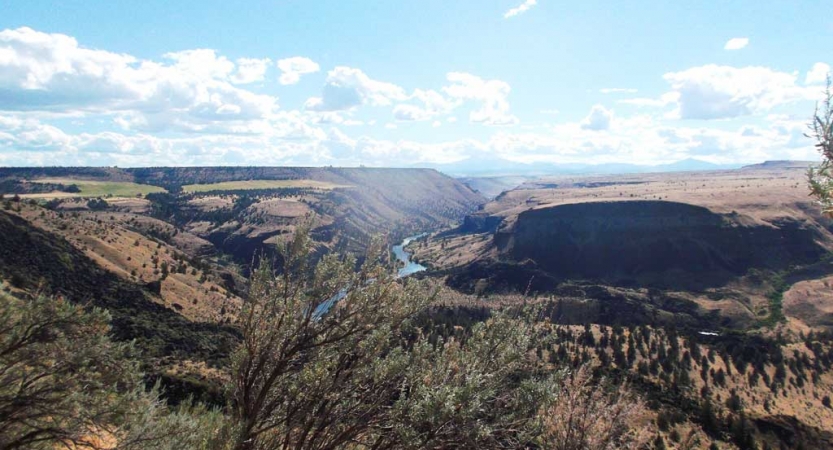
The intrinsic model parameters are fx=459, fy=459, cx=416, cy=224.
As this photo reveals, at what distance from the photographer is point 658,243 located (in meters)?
162

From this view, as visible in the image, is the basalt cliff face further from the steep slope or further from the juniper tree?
the juniper tree

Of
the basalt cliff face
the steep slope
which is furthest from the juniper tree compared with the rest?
the basalt cliff face

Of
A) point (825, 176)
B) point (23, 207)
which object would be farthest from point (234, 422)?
point (23, 207)

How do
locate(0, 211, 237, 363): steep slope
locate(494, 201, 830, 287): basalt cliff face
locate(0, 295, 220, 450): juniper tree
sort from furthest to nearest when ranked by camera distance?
locate(494, 201, 830, 287): basalt cliff face < locate(0, 211, 237, 363): steep slope < locate(0, 295, 220, 450): juniper tree

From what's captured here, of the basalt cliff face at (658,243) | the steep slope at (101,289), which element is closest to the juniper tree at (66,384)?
the steep slope at (101,289)

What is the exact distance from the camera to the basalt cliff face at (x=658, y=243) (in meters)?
147

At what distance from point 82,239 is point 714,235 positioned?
582ft

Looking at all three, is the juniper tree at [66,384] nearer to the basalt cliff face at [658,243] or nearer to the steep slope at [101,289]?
the steep slope at [101,289]

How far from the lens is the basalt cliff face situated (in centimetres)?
14655

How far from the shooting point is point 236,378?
10797 mm

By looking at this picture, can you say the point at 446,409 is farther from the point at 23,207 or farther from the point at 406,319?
the point at 23,207

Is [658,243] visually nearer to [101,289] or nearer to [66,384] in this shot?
[101,289]

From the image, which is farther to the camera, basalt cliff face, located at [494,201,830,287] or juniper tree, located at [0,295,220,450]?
basalt cliff face, located at [494,201,830,287]

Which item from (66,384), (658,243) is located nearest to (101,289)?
(66,384)
